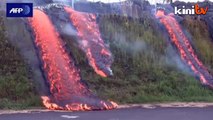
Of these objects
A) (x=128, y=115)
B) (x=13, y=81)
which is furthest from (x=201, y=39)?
(x=128, y=115)

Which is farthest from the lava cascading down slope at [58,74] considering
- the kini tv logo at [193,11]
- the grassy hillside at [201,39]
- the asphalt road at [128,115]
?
the kini tv logo at [193,11]

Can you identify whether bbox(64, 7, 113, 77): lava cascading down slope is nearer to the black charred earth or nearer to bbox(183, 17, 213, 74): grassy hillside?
the black charred earth

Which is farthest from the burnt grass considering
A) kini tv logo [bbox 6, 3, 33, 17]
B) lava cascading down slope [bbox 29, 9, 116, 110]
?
kini tv logo [bbox 6, 3, 33, 17]

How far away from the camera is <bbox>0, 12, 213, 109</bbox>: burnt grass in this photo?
15.6 meters

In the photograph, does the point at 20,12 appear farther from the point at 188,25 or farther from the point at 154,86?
the point at 188,25

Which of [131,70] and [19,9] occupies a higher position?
[19,9]

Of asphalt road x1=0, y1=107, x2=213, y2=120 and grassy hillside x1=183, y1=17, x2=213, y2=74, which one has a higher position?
grassy hillside x1=183, y1=17, x2=213, y2=74

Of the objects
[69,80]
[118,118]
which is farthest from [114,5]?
[118,118]

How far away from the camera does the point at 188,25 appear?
22062 mm

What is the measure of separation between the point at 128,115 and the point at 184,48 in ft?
28.0

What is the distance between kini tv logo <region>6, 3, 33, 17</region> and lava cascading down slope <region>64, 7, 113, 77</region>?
1765 millimetres

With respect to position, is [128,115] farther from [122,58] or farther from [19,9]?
[19,9]

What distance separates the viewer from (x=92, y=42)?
18391 millimetres

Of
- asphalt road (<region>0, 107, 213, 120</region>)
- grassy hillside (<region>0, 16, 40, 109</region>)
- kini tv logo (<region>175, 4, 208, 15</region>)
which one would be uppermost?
kini tv logo (<region>175, 4, 208, 15</region>)
